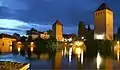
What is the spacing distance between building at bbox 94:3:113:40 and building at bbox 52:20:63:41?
3517cm

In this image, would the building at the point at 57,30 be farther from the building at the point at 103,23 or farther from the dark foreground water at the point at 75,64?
the dark foreground water at the point at 75,64

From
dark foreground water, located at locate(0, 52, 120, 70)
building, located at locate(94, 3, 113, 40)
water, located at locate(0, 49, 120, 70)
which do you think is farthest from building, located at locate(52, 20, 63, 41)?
dark foreground water, located at locate(0, 52, 120, 70)

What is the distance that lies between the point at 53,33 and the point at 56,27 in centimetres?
866

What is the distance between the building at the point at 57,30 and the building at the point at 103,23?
115ft

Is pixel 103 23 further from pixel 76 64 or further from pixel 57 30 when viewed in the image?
pixel 76 64

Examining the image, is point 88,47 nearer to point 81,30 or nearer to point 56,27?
point 81,30

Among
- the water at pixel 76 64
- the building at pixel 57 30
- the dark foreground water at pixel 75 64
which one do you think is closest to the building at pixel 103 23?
the building at pixel 57 30

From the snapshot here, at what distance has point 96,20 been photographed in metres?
128

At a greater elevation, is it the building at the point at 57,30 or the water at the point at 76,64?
the building at the point at 57,30

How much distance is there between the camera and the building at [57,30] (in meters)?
161

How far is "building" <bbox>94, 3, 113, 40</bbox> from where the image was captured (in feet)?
387

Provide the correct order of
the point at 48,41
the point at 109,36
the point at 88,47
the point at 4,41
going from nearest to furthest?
the point at 88,47
the point at 48,41
the point at 109,36
the point at 4,41

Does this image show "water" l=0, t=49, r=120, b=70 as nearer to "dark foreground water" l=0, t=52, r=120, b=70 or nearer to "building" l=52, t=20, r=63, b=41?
"dark foreground water" l=0, t=52, r=120, b=70

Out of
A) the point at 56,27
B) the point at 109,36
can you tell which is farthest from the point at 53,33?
the point at 109,36
